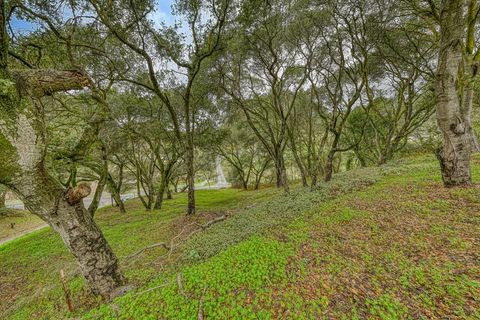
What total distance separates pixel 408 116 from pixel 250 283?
48.3 ft

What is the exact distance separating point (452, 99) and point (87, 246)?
836 centimetres

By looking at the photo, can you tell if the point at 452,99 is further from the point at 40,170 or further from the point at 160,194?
the point at 160,194

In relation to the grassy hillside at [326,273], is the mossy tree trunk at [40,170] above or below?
above

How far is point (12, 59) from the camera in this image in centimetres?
553

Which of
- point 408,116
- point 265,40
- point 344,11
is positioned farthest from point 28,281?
point 408,116

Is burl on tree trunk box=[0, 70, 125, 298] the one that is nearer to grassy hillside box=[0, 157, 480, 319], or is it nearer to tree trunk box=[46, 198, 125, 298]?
tree trunk box=[46, 198, 125, 298]

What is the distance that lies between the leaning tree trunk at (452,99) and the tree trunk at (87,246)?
309 inches

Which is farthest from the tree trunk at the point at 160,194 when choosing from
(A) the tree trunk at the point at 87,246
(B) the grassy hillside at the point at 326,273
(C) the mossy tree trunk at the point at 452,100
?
(C) the mossy tree trunk at the point at 452,100

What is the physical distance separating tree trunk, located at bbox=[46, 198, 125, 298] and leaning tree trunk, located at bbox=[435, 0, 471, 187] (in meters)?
7.84

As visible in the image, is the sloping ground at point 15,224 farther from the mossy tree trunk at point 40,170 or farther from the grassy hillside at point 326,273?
the mossy tree trunk at point 40,170

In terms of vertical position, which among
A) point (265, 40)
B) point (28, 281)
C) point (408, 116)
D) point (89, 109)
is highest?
point (265, 40)

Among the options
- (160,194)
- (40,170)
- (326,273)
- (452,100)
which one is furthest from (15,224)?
(452,100)

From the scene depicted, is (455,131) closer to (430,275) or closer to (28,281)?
(430,275)

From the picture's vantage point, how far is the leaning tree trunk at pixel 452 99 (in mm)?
4410
